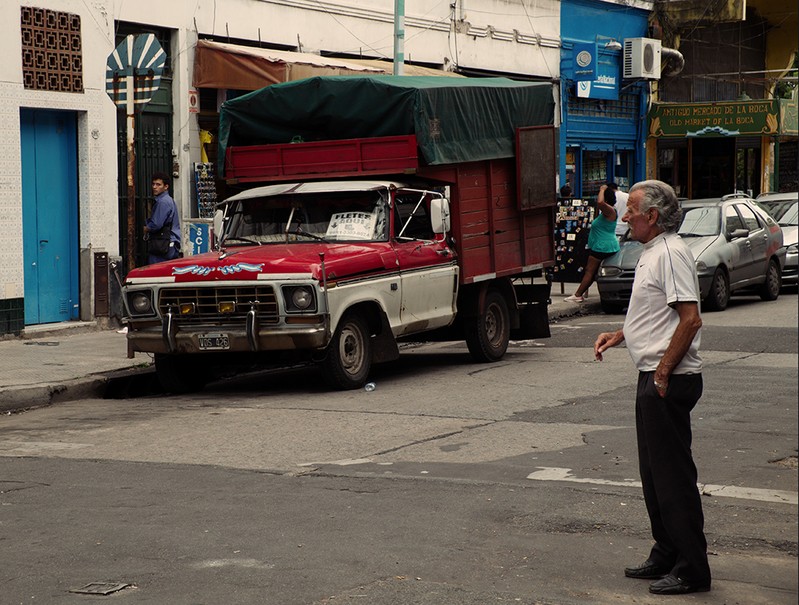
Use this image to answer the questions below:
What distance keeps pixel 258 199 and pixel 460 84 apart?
2.67 metres

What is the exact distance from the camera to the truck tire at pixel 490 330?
14406 millimetres

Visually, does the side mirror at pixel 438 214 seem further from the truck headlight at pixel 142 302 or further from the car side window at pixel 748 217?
the car side window at pixel 748 217

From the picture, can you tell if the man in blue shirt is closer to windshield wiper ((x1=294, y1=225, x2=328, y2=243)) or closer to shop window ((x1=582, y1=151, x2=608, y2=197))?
windshield wiper ((x1=294, y1=225, x2=328, y2=243))

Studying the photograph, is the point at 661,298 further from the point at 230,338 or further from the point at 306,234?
the point at 306,234

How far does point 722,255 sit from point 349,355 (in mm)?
9008

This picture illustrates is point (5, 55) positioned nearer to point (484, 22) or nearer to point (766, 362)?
point (766, 362)

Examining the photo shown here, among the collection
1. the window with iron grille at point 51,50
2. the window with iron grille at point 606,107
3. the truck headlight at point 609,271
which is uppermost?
the window with iron grille at point 606,107

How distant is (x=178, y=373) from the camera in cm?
1297

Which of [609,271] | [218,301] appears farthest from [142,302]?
[609,271]

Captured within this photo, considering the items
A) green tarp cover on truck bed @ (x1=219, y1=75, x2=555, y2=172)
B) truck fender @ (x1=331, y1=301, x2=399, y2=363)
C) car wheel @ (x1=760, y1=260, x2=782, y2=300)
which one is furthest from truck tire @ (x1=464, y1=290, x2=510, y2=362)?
car wheel @ (x1=760, y1=260, x2=782, y2=300)

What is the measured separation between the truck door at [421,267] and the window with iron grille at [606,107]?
17390 millimetres

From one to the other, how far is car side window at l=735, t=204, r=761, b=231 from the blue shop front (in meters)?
8.43

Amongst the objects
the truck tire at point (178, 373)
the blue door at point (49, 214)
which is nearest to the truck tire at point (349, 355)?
the truck tire at point (178, 373)

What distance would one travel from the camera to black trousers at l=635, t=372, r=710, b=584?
5.93 meters
